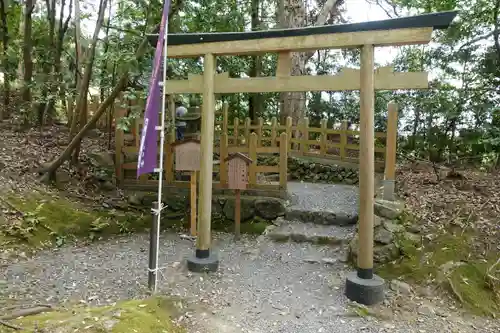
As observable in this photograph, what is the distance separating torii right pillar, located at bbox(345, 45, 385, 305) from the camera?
160 inches

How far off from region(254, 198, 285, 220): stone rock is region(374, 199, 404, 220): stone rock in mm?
1760

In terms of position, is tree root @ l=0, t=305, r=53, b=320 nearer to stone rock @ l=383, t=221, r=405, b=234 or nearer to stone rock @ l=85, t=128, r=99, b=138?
stone rock @ l=383, t=221, r=405, b=234

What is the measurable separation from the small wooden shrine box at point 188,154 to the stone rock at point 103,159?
227 cm

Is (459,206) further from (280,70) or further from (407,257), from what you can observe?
(280,70)

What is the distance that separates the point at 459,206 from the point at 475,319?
2087 mm

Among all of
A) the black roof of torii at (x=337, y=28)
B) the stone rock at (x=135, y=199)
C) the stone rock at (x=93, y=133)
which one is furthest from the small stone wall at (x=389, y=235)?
the stone rock at (x=93, y=133)

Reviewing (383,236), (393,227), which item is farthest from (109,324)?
(393,227)

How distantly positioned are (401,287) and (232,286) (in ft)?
6.61

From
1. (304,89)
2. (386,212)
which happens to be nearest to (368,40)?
(304,89)

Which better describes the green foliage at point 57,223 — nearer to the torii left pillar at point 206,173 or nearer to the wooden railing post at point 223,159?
the wooden railing post at point 223,159

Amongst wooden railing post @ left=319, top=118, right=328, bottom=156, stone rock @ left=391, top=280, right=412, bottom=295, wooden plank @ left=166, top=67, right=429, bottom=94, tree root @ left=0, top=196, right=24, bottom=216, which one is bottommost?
stone rock @ left=391, top=280, right=412, bottom=295

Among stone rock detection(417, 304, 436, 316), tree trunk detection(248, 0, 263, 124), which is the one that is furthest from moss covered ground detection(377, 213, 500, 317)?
tree trunk detection(248, 0, 263, 124)

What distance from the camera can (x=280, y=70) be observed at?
14.7ft

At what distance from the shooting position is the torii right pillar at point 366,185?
4.05m
